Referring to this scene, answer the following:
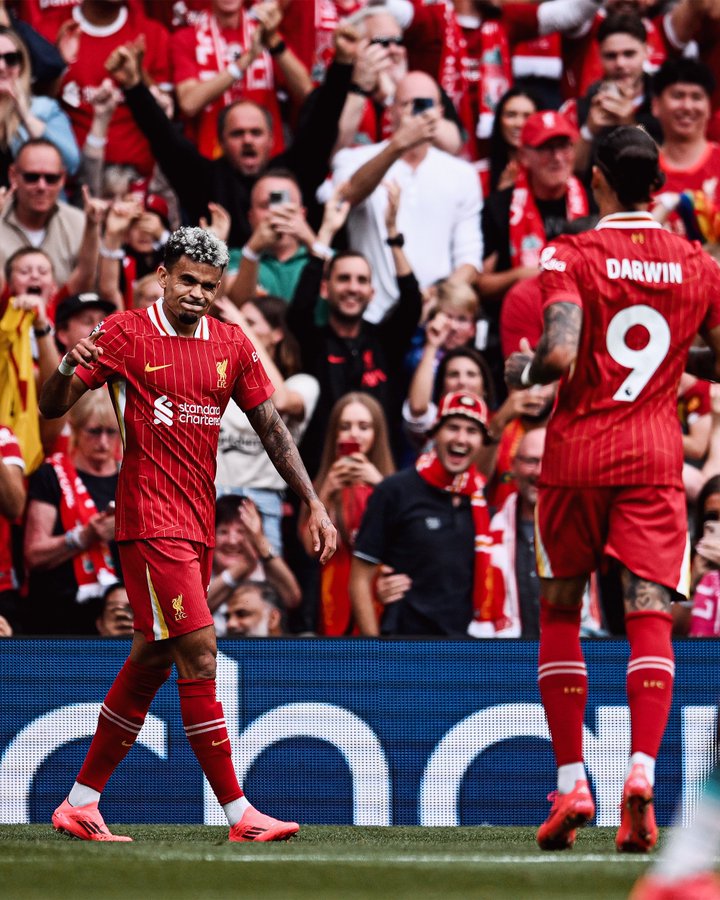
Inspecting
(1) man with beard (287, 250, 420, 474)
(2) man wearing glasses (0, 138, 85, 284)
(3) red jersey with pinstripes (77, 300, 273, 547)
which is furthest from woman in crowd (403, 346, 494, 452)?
(3) red jersey with pinstripes (77, 300, 273, 547)

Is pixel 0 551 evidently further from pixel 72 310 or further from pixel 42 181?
pixel 42 181

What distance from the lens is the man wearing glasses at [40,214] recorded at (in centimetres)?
1039

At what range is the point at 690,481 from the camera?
9383 millimetres

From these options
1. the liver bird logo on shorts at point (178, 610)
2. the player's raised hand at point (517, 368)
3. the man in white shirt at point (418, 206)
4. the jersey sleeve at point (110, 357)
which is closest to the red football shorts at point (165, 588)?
the liver bird logo on shorts at point (178, 610)

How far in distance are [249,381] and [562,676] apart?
64.9 inches

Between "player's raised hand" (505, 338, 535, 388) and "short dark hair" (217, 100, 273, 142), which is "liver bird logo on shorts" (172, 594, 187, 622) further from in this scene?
"short dark hair" (217, 100, 273, 142)

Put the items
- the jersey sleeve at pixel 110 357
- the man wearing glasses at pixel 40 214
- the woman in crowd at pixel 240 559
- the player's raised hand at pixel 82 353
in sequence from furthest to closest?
the man wearing glasses at pixel 40 214, the woman in crowd at pixel 240 559, the jersey sleeve at pixel 110 357, the player's raised hand at pixel 82 353

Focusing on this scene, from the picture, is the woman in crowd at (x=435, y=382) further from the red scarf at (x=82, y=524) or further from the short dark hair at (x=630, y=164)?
the short dark hair at (x=630, y=164)

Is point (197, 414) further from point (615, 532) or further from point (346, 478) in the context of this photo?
point (346, 478)

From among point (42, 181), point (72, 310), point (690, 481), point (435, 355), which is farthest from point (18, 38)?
point (690, 481)

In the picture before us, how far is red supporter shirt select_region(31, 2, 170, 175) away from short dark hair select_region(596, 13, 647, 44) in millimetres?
3116

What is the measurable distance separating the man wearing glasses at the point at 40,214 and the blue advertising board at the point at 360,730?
3.46m

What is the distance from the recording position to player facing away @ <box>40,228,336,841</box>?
20.1ft

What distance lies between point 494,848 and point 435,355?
4.82 metres
